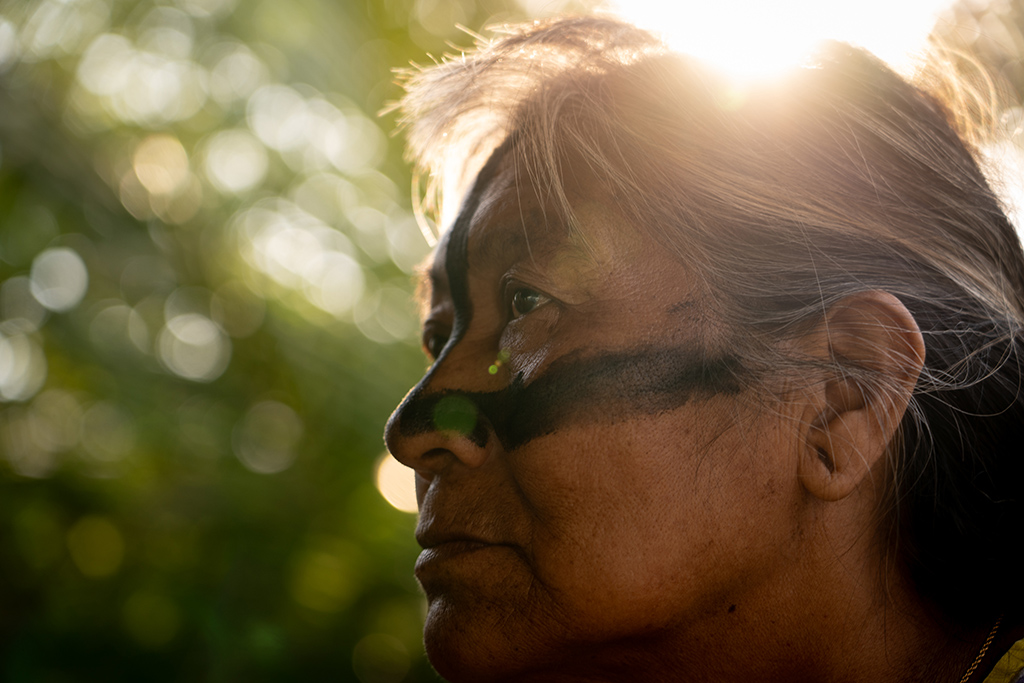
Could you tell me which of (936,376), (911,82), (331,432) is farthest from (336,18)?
(936,376)

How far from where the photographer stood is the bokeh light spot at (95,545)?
6.60m

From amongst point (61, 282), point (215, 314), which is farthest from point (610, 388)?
point (61, 282)

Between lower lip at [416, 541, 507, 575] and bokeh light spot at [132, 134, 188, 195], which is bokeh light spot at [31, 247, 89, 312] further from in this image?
lower lip at [416, 541, 507, 575]

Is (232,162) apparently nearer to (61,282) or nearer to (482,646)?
(61,282)

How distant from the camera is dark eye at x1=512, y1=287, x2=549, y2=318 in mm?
1493

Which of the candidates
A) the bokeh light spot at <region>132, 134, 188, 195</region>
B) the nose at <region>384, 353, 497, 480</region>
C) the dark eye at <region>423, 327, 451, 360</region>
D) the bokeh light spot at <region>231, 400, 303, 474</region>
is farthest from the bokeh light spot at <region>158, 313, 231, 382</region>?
the nose at <region>384, 353, 497, 480</region>

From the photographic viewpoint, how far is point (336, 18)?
20.1 ft

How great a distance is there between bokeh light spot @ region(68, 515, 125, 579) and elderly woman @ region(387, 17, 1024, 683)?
645 centimetres

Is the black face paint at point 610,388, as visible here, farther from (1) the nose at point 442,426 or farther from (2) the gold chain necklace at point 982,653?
(2) the gold chain necklace at point 982,653

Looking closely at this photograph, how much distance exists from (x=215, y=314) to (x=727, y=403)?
640 cm

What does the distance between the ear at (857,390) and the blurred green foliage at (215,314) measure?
16.5 feet

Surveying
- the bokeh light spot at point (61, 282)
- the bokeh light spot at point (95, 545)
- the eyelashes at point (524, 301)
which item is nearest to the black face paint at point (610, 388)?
the eyelashes at point (524, 301)

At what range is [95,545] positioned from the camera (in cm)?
681

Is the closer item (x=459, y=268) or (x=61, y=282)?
(x=459, y=268)
